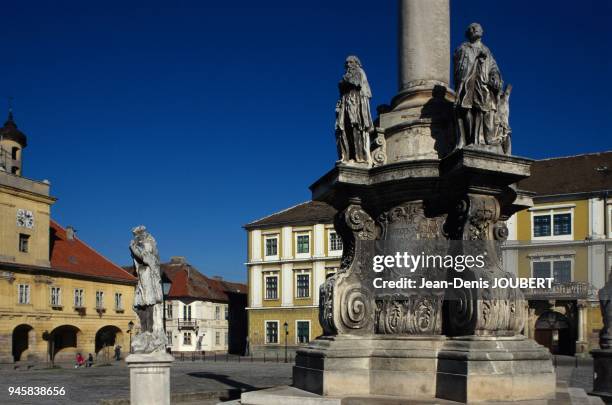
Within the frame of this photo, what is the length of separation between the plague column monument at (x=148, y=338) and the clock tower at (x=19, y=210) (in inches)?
1341

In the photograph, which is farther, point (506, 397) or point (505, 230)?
point (505, 230)

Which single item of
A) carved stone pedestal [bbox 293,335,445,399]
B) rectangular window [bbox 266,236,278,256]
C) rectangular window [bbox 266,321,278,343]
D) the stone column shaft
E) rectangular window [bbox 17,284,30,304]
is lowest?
rectangular window [bbox 266,321,278,343]

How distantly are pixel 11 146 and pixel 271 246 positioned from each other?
60.3ft

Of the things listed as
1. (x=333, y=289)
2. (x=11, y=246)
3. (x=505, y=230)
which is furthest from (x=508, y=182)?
(x=11, y=246)

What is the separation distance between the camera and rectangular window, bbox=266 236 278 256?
53.6 meters

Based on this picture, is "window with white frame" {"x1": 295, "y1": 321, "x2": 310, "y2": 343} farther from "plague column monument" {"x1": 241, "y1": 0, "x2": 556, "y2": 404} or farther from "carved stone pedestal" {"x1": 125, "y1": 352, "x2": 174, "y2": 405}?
"plague column monument" {"x1": 241, "y1": 0, "x2": 556, "y2": 404}

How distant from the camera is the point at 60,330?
48.6 meters

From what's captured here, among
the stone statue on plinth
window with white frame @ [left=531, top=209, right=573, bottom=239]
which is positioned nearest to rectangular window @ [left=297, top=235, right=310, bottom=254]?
window with white frame @ [left=531, top=209, right=573, bottom=239]

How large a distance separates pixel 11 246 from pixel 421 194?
3935 centimetres

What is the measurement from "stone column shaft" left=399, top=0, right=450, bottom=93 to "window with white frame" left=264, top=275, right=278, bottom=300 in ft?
144

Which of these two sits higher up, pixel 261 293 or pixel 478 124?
pixel 478 124

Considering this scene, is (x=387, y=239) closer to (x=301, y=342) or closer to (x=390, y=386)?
(x=390, y=386)

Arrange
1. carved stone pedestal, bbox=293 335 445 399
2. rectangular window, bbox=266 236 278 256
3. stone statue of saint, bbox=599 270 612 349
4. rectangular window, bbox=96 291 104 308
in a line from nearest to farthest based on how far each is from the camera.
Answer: carved stone pedestal, bbox=293 335 445 399
stone statue of saint, bbox=599 270 612 349
rectangular window, bbox=96 291 104 308
rectangular window, bbox=266 236 278 256

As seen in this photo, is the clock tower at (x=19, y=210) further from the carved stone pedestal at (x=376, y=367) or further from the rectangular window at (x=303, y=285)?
the carved stone pedestal at (x=376, y=367)
